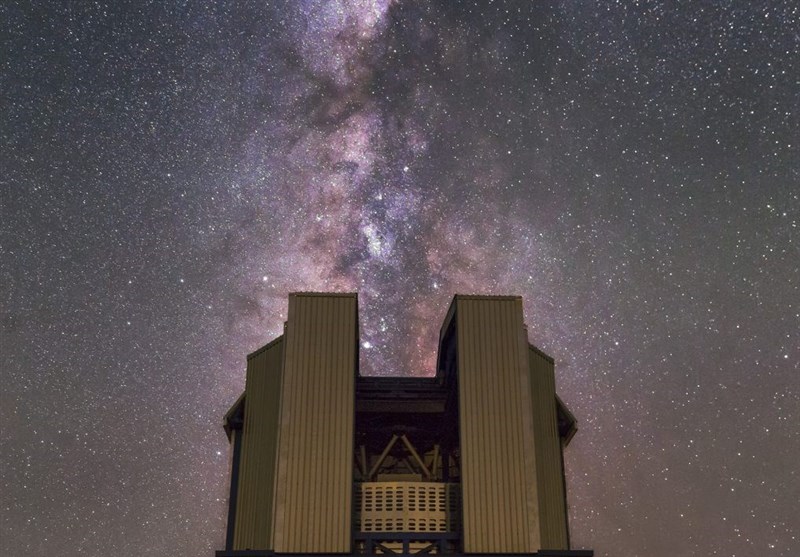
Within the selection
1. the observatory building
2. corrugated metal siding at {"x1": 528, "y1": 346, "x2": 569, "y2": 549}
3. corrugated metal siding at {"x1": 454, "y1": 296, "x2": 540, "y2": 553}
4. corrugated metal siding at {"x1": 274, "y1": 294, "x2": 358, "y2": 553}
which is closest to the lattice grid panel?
the observatory building

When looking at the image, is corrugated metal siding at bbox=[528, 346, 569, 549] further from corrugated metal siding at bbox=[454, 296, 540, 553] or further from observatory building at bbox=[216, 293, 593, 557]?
corrugated metal siding at bbox=[454, 296, 540, 553]

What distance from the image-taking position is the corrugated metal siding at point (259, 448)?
98.0ft

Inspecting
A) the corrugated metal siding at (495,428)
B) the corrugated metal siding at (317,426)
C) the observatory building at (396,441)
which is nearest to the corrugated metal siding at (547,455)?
the observatory building at (396,441)

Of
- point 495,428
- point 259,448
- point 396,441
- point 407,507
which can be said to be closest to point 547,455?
point 495,428

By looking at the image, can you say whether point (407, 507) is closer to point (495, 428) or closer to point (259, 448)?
point (495, 428)

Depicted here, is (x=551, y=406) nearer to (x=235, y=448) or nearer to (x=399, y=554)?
(x=399, y=554)

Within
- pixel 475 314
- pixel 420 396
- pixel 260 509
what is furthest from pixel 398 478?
pixel 475 314

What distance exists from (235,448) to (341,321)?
6.34 m

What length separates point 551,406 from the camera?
31984 mm

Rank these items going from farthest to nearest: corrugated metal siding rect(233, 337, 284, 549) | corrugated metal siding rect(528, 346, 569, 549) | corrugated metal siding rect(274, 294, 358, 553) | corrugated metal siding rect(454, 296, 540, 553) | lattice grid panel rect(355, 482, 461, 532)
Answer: corrugated metal siding rect(528, 346, 569, 549) → corrugated metal siding rect(233, 337, 284, 549) → lattice grid panel rect(355, 482, 461, 532) → corrugated metal siding rect(454, 296, 540, 553) → corrugated metal siding rect(274, 294, 358, 553)

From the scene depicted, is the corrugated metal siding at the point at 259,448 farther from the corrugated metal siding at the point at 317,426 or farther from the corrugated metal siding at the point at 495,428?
the corrugated metal siding at the point at 495,428

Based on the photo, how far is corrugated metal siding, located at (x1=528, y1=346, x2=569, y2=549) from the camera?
30.3m

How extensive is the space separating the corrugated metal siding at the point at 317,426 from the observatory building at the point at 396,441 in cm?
3

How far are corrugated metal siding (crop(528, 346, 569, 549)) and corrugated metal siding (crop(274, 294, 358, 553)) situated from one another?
656 centimetres
